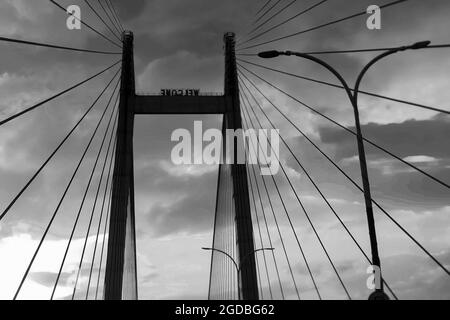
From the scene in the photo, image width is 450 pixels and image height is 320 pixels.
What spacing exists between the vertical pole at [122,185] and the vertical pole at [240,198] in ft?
21.1

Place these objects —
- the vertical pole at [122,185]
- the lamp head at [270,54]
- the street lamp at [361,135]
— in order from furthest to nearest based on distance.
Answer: the vertical pole at [122,185] → the lamp head at [270,54] → the street lamp at [361,135]

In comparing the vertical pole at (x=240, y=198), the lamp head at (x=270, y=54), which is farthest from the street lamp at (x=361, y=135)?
the vertical pole at (x=240, y=198)

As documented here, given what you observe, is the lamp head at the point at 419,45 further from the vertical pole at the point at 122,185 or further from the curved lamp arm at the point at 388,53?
the vertical pole at the point at 122,185

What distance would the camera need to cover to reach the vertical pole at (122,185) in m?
31.3

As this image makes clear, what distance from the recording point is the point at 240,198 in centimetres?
3472

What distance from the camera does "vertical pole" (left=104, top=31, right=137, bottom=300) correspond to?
103 feet

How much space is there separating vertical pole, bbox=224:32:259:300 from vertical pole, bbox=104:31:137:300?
21.1 ft

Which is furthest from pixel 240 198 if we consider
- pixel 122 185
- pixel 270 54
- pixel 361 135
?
pixel 361 135

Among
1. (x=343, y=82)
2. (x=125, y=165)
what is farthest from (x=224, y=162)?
(x=343, y=82)

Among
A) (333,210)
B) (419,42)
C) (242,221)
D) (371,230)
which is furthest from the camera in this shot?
(242,221)

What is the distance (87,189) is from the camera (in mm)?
28922

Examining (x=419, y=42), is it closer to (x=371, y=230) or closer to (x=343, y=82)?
(x=343, y=82)

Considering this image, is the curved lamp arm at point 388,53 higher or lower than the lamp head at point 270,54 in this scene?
lower
